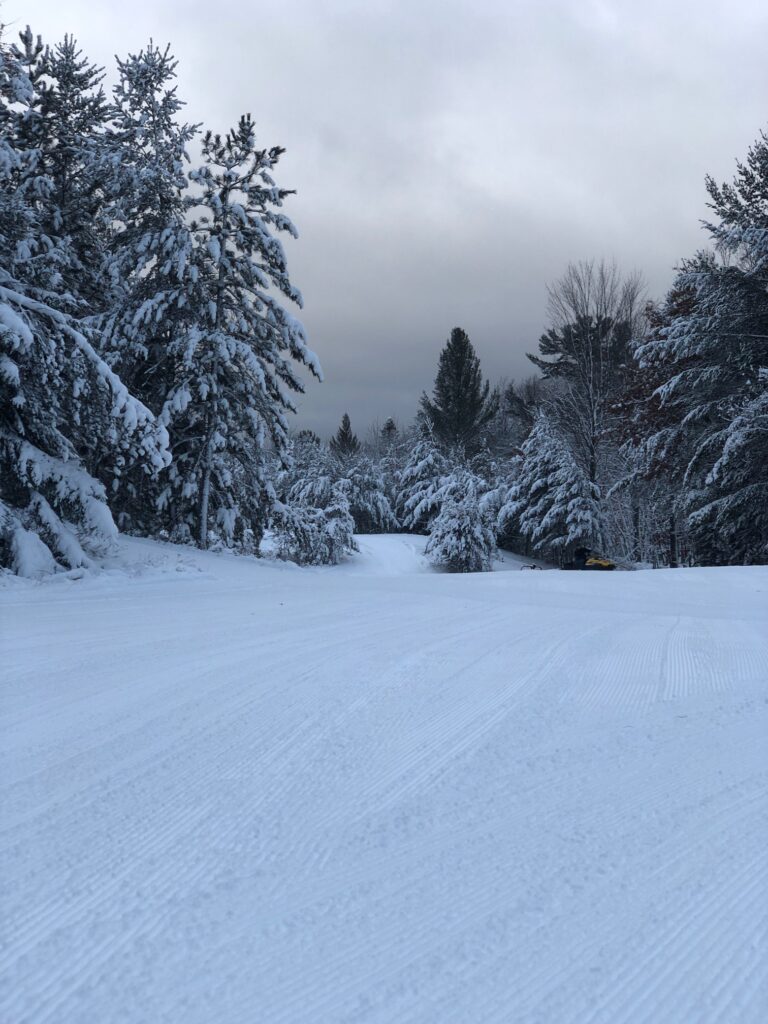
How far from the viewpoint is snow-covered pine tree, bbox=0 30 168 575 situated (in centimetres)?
742

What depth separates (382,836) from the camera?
184cm

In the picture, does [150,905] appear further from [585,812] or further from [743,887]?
[743,887]

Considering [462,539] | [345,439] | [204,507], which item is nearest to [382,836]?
[204,507]

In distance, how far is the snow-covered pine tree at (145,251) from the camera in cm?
1184

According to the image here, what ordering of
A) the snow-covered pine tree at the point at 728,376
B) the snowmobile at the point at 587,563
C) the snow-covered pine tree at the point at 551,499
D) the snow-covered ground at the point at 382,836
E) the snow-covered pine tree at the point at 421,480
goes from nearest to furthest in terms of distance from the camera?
the snow-covered ground at the point at 382,836 → the snow-covered pine tree at the point at 728,376 → the snowmobile at the point at 587,563 → the snow-covered pine tree at the point at 551,499 → the snow-covered pine tree at the point at 421,480

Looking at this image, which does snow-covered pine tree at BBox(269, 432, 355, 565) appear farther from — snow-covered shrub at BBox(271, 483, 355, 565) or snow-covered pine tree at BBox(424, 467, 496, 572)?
snow-covered pine tree at BBox(424, 467, 496, 572)

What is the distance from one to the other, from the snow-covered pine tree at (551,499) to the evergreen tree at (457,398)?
9.51 meters

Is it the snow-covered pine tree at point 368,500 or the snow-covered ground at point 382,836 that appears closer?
the snow-covered ground at point 382,836

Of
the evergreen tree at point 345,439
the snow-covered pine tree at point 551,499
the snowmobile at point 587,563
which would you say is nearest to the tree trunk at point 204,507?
the snowmobile at point 587,563

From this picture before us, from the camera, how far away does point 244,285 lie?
12547 mm

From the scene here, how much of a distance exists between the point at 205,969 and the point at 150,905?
28 cm

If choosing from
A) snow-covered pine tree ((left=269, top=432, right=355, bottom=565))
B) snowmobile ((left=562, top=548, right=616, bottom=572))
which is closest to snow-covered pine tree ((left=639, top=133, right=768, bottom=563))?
snowmobile ((left=562, top=548, right=616, bottom=572))

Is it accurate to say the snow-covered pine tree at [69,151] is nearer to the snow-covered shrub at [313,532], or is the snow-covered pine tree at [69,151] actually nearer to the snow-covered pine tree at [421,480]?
the snow-covered shrub at [313,532]

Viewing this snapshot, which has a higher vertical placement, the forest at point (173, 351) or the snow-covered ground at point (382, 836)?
the forest at point (173, 351)
